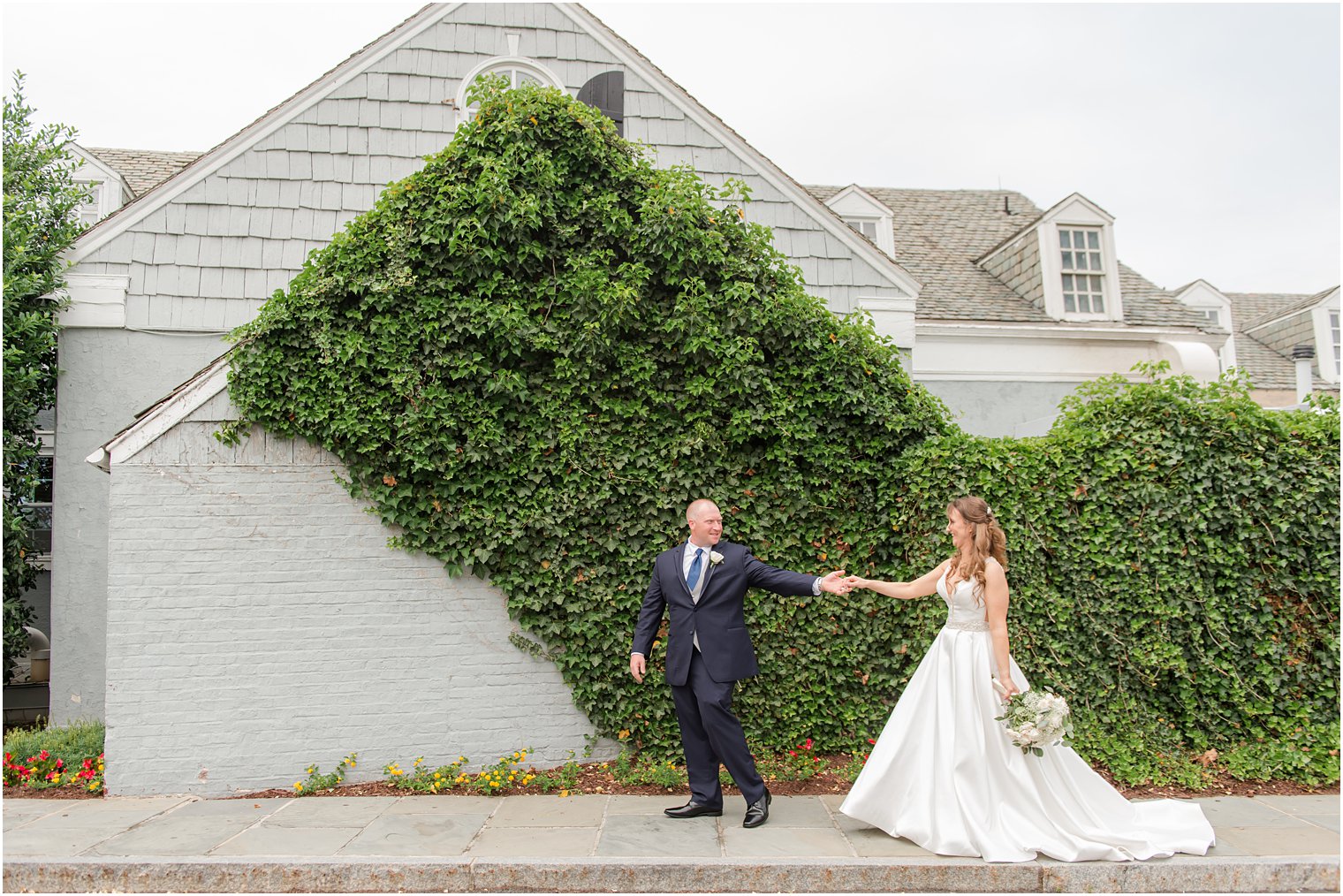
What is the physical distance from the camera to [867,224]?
12.9 m

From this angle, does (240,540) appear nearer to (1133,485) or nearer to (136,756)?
(136,756)

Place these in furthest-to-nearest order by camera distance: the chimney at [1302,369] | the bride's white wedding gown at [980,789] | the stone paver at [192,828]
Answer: the chimney at [1302,369], the stone paver at [192,828], the bride's white wedding gown at [980,789]

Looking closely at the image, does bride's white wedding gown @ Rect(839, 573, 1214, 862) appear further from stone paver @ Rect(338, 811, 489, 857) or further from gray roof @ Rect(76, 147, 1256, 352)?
gray roof @ Rect(76, 147, 1256, 352)

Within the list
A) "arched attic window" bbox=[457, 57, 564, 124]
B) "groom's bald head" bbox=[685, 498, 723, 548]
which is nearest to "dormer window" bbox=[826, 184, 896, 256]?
"arched attic window" bbox=[457, 57, 564, 124]

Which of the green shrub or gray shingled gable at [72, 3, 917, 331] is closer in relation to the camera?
the green shrub

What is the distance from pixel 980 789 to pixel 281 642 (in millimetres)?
4865

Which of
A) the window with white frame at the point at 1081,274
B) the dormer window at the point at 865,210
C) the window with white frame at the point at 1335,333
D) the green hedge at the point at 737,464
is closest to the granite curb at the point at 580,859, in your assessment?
the green hedge at the point at 737,464

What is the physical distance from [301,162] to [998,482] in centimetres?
730

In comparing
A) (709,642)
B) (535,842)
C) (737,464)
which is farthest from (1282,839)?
(535,842)

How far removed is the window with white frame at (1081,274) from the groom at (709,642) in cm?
899

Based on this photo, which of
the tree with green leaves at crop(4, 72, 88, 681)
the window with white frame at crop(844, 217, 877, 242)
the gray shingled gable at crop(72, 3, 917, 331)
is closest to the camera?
the tree with green leaves at crop(4, 72, 88, 681)

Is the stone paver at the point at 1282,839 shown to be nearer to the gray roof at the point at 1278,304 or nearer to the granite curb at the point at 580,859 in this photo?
the granite curb at the point at 580,859

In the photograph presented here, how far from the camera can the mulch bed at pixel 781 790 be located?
19.7 feet

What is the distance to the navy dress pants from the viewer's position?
529 centimetres
